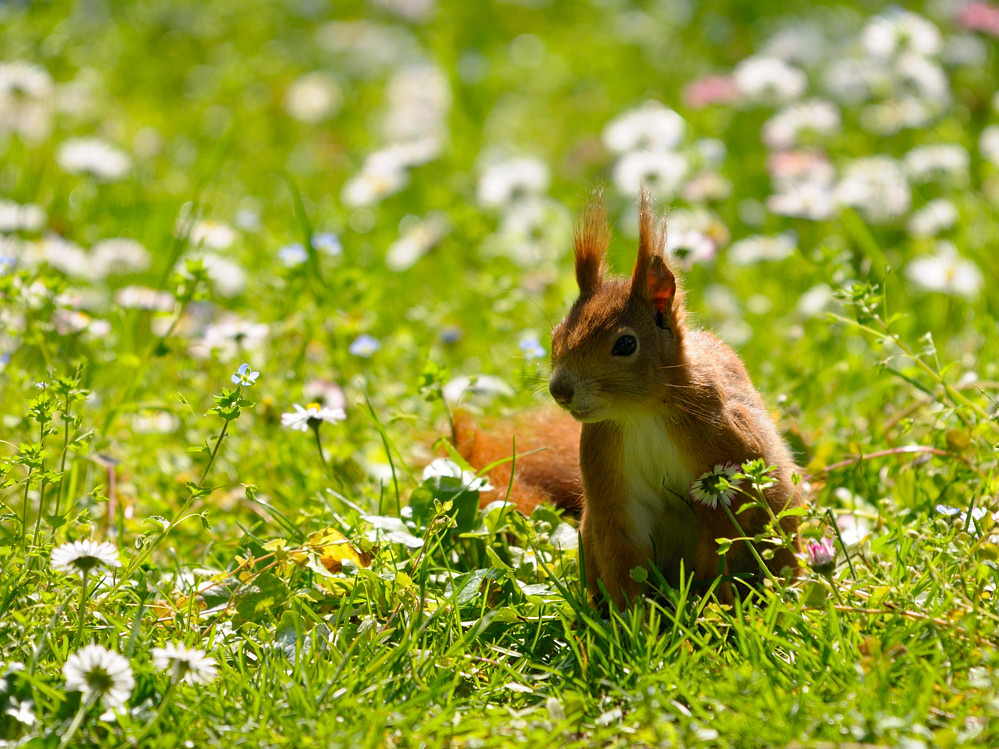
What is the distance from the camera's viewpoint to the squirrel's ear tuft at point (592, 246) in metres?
2.33

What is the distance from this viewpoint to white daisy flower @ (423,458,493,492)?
2.47 metres

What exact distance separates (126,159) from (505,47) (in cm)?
315

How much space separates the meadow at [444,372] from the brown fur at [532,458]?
0.28 feet

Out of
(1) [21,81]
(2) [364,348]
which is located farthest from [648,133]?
(1) [21,81]

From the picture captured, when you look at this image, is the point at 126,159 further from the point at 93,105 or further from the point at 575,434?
the point at 575,434

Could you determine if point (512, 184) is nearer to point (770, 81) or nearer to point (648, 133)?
point (648, 133)

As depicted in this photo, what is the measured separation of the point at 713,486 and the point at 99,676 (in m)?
1.12

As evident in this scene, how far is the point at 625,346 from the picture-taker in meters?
2.17

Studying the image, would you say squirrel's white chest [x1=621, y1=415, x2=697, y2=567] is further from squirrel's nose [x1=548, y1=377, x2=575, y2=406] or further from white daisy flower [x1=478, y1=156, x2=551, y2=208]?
white daisy flower [x1=478, y1=156, x2=551, y2=208]

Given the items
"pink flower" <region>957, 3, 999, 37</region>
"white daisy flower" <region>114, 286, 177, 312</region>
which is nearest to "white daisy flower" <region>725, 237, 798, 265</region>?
"pink flower" <region>957, 3, 999, 37</region>

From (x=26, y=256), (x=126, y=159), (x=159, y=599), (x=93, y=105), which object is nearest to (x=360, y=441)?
(x=159, y=599)

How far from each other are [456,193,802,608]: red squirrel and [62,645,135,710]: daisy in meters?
0.89

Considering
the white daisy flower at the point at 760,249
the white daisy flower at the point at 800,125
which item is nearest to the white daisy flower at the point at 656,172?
the white daisy flower at the point at 760,249

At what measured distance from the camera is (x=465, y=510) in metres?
2.47
